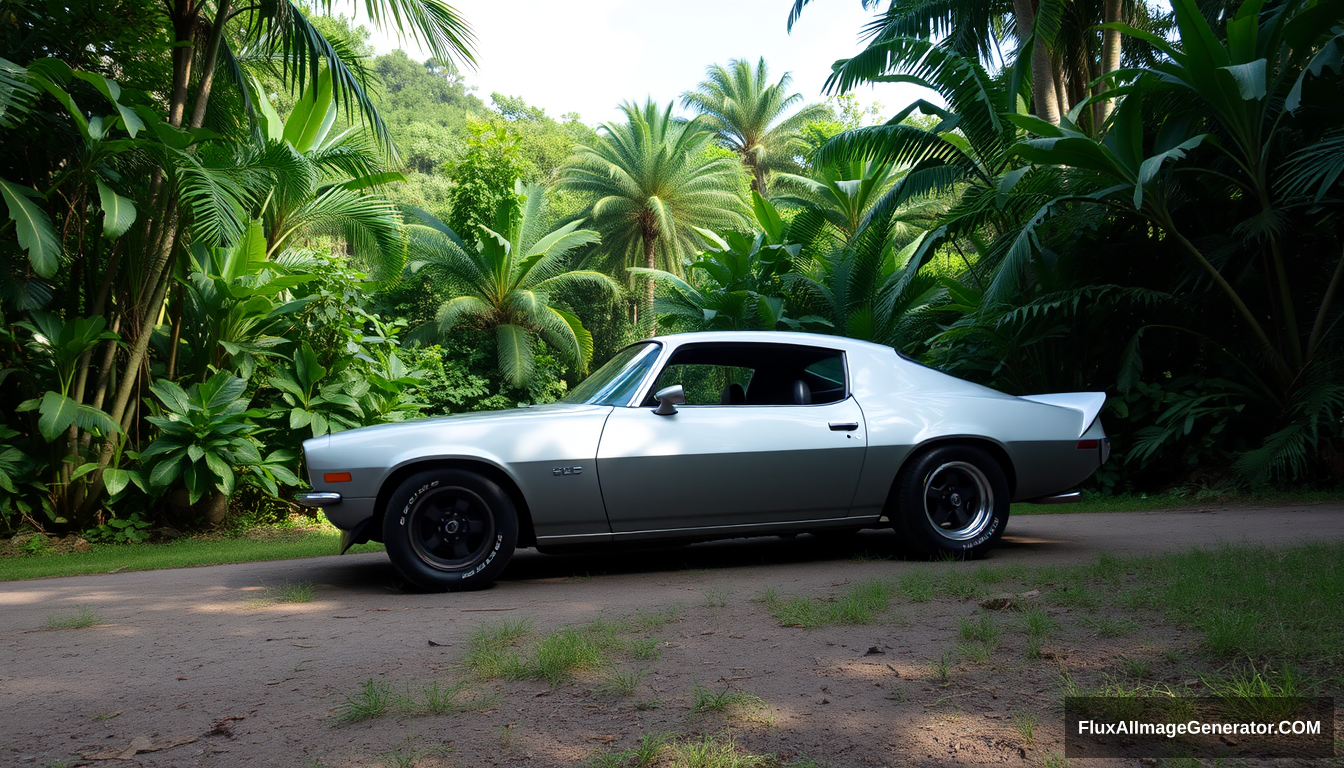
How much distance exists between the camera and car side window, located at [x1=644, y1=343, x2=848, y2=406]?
564cm

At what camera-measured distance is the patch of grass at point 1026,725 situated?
2461 mm

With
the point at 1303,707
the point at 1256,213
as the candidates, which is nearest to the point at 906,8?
the point at 1256,213

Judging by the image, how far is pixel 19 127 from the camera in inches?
329

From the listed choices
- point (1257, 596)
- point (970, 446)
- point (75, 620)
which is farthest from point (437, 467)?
point (1257, 596)

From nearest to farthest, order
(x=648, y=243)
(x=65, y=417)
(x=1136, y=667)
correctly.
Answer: (x=1136, y=667) < (x=65, y=417) < (x=648, y=243)

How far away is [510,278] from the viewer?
27203mm

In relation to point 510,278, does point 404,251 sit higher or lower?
lower

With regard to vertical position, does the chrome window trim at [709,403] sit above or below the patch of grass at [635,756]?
above

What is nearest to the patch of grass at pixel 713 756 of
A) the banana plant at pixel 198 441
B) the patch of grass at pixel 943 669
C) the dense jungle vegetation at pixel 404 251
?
the patch of grass at pixel 943 669

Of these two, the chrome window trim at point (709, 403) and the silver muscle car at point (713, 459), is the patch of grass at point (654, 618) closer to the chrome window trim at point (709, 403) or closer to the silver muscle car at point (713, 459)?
the silver muscle car at point (713, 459)

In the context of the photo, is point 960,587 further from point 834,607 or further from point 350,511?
point 350,511

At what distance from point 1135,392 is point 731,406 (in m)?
6.92

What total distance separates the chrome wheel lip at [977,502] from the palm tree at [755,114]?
37494mm

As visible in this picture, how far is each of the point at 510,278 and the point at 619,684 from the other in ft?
82.3
